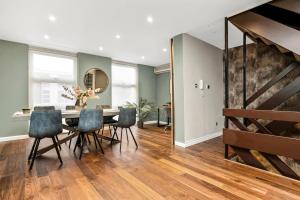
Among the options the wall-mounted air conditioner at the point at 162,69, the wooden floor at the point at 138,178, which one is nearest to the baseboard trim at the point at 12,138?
the wooden floor at the point at 138,178

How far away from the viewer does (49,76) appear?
482 cm

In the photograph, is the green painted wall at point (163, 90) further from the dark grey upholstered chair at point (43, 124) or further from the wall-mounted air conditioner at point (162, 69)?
the dark grey upholstered chair at point (43, 124)

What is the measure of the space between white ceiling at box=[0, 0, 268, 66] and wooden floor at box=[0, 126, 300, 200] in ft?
8.68

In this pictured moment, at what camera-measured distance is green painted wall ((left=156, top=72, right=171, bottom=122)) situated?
6.84 metres

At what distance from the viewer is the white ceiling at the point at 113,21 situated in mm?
2574

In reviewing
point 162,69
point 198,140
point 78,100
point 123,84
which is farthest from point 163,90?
point 78,100

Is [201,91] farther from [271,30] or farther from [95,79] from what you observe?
[95,79]

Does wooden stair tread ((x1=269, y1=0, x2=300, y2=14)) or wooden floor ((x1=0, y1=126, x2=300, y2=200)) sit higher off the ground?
wooden stair tread ((x1=269, y1=0, x2=300, y2=14))

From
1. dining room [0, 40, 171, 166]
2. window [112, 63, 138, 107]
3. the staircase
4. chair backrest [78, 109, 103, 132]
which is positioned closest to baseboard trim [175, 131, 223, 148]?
the staircase

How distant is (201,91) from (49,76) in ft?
14.8

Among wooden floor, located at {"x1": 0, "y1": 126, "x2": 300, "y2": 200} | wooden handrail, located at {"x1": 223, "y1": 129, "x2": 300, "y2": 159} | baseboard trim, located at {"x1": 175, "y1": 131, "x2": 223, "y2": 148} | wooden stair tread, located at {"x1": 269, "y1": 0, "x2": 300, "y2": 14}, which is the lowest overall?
wooden floor, located at {"x1": 0, "y1": 126, "x2": 300, "y2": 200}

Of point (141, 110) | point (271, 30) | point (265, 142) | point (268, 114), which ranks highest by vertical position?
point (271, 30)

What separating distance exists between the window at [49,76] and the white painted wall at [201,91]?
12.2ft

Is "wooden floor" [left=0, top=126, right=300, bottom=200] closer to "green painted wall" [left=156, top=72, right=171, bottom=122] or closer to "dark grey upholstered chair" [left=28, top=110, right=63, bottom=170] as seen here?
"dark grey upholstered chair" [left=28, top=110, right=63, bottom=170]
